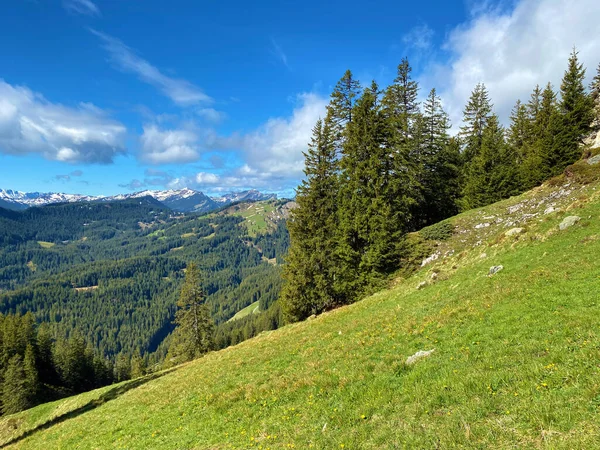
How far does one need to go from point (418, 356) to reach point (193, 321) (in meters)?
53.9

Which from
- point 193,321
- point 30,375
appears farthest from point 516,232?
point 30,375

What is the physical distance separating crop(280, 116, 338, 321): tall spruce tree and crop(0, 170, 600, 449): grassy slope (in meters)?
12.9

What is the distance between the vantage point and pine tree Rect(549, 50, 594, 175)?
4194cm

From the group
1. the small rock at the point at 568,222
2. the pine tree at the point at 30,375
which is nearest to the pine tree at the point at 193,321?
the pine tree at the point at 30,375

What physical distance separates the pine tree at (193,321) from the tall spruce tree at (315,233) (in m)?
25.4

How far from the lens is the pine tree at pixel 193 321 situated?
187ft

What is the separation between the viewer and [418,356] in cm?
1234

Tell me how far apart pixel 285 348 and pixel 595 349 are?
1719 centimetres

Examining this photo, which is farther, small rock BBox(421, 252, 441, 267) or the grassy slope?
small rock BBox(421, 252, 441, 267)

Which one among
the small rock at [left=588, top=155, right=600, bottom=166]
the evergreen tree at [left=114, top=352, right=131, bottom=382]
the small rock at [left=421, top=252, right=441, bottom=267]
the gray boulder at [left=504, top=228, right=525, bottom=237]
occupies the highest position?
the small rock at [left=588, top=155, right=600, bottom=166]

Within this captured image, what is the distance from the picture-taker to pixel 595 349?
8.45 metres

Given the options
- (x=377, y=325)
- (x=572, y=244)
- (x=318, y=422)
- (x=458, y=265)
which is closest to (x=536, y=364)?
(x=318, y=422)

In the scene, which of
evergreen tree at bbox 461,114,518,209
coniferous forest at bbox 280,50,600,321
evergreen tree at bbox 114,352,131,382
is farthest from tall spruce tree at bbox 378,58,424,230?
evergreen tree at bbox 114,352,131,382

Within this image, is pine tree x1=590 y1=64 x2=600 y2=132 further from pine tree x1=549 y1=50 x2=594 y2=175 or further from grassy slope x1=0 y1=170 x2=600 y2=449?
grassy slope x1=0 y1=170 x2=600 y2=449
